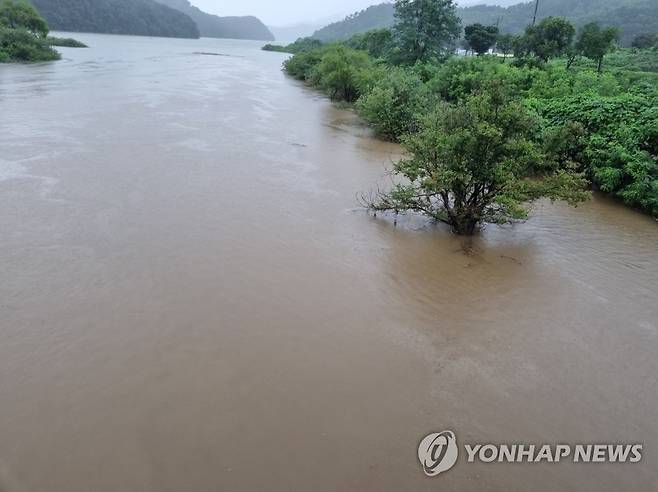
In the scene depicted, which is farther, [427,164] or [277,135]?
[277,135]

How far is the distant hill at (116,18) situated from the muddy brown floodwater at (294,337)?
8927 cm

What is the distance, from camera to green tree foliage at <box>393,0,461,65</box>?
33719 millimetres

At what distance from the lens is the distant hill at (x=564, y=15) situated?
6042 cm

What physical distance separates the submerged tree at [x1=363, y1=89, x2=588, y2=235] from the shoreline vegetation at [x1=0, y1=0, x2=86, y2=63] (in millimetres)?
39871

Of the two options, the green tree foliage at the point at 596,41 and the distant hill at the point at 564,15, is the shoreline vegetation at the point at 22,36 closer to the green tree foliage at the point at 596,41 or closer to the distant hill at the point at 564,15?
the green tree foliage at the point at 596,41

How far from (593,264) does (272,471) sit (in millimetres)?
7276

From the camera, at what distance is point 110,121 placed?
18.2m

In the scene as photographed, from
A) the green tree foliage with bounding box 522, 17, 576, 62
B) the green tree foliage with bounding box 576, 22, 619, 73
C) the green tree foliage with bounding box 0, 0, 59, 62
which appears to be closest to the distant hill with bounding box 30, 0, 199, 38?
the green tree foliage with bounding box 0, 0, 59, 62

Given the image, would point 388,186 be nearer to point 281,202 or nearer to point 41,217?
point 281,202

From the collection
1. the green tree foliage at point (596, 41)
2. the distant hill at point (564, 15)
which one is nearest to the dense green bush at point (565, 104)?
the green tree foliage at point (596, 41)

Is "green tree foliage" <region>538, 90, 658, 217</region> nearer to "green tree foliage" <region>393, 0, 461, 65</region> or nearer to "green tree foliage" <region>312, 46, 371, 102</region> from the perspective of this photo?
"green tree foliage" <region>312, 46, 371, 102</region>

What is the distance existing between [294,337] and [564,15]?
94.1 metres

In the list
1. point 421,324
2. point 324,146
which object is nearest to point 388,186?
point 324,146

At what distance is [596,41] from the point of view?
24.7 m
